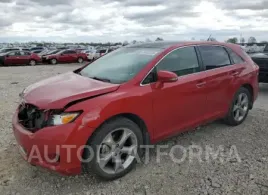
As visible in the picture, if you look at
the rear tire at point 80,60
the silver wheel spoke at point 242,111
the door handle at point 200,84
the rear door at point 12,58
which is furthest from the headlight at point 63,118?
the rear tire at point 80,60

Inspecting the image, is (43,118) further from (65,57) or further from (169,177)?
(65,57)

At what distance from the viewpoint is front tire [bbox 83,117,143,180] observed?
10.3 feet

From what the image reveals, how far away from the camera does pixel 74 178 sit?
3447mm

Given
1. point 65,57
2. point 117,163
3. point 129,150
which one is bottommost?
point 117,163

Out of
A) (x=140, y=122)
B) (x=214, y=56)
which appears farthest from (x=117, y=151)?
(x=214, y=56)

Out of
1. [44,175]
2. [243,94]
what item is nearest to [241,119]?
[243,94]

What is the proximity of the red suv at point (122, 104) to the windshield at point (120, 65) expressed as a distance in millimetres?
14

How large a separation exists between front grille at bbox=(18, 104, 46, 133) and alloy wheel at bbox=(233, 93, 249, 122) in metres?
3.43

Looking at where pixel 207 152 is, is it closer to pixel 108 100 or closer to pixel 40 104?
pixel 108 100

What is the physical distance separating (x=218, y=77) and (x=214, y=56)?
39 centimetres

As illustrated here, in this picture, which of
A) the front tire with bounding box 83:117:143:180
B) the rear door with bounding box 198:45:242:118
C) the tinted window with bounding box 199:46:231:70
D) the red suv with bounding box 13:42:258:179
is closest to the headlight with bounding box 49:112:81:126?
the red suv with bounding box 13:42:258:179

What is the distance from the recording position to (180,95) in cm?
390

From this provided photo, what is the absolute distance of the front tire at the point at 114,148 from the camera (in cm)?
314

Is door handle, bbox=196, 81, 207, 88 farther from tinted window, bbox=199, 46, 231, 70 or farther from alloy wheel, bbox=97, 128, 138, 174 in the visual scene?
A: alloy wheel, bbox=97, 128, 138, 174
